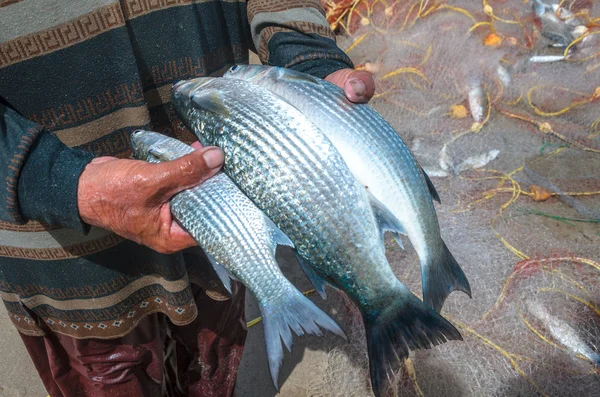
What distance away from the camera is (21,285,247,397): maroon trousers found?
2.04 meters

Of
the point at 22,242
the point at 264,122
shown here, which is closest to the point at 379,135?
the point at 264,122

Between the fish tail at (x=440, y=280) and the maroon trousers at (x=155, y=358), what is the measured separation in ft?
3.89

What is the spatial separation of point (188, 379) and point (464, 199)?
2.51 m

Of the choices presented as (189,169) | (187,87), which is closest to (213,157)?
(189,169)

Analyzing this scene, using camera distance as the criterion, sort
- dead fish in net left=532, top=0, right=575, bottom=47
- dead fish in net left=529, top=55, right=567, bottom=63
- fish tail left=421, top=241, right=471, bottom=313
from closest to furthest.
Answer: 1. fish tail left=421, top=241, right=471, bottom=313
2. dead fish in net left=529, top=55, right=567, bottom=63
3. dead fish in net left=532, top=0, right=575, bottom=47

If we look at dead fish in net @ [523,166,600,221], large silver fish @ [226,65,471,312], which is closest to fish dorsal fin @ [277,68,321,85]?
large silver fish @ [226,65,471,312]

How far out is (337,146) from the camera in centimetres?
146

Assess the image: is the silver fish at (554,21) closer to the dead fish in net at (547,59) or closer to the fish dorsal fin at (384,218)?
the dead fish in net at (547,59)

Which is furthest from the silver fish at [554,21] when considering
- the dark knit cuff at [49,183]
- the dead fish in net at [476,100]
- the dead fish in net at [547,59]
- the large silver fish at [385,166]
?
the dark knit cuff at [49,183]

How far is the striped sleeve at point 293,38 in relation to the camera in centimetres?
193

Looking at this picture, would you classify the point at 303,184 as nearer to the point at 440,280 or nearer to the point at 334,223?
the point at 334,223

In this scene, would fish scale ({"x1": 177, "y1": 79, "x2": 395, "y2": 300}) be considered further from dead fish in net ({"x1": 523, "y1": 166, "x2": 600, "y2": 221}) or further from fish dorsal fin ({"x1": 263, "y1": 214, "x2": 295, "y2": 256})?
dead fish in net ({"x1": 523, "y1": 166, "x2": 600, "y2": 221})

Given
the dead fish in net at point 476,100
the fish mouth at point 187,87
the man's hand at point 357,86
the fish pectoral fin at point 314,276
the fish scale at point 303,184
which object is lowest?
the dead fish in net at point 476,100

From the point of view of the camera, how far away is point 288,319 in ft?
4.57
